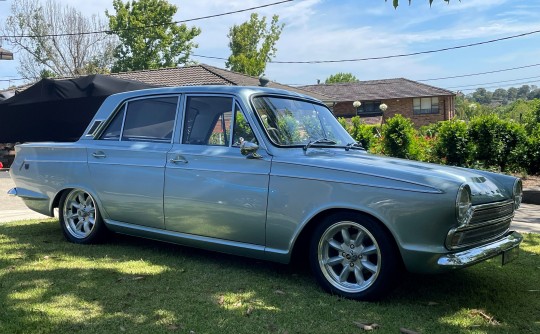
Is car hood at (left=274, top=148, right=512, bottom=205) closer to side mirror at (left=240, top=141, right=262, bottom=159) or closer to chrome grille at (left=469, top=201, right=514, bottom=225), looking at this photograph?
chrome grille at (left=469, top=201, right=514, bottom=225)

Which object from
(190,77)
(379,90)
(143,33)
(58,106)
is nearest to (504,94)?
(379,90)

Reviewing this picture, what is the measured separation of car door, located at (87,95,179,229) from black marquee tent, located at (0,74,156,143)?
17.4ft

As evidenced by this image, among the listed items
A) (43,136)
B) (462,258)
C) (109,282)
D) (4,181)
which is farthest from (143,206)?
(4,181)

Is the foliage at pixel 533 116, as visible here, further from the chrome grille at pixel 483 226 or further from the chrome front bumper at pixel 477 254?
the chrome front bumper at pixel 477 254

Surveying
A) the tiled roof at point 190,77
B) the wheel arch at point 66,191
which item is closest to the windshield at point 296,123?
the wheel arch at point 66,191

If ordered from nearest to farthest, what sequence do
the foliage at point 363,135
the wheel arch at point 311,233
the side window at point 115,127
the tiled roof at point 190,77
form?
the wheel arch at point 311,233 → the side window at point 115,127 → the foliage at point 363,135 → the tiled roof at point 190,77

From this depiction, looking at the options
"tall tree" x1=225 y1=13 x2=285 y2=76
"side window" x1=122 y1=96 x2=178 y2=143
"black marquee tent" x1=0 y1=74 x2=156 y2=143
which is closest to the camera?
"side window" x1=122 y1=96 x2=178 y2=143

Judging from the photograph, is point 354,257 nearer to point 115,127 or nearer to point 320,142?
point 320,142

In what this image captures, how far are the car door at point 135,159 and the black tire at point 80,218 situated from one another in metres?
0.26

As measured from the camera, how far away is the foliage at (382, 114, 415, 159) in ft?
42.5

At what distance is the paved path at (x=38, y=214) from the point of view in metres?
7.10

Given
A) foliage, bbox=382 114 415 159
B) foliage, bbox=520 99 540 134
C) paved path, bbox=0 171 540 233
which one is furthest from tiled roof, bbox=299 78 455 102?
paved path, bbox=0 171 540 233

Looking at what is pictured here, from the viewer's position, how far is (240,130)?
170 inches

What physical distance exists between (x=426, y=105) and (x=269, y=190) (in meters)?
41.3
